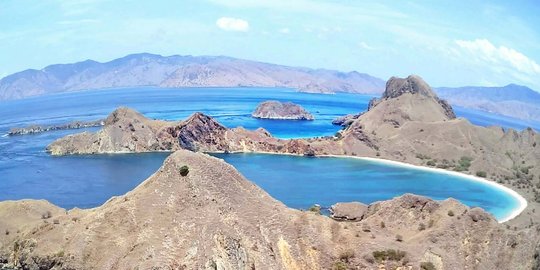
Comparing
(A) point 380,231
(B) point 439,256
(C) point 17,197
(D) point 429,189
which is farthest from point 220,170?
(D) point 429,189

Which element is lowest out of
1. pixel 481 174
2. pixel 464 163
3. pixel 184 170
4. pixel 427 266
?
pixel 481 174

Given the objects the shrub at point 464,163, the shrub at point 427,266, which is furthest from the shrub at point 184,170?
the shrub at point 464,163

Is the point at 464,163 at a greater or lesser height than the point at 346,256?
lesser

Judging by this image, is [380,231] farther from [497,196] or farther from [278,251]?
[497,196]

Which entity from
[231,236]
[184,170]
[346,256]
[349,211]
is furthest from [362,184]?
[231,236]

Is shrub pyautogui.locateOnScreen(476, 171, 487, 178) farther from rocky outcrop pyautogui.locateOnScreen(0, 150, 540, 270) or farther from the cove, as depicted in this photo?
rocky outcrop pyautogui.locateOnScreen(0, 150, 540, 270)

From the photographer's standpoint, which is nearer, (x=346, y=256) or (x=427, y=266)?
(x=427, y=266)

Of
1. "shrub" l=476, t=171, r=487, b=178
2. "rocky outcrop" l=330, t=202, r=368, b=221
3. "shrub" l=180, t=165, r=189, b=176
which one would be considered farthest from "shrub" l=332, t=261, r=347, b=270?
"shrub" l=476, t=171, r=487, b=178

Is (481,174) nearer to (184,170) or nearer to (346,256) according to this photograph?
(346,256)
